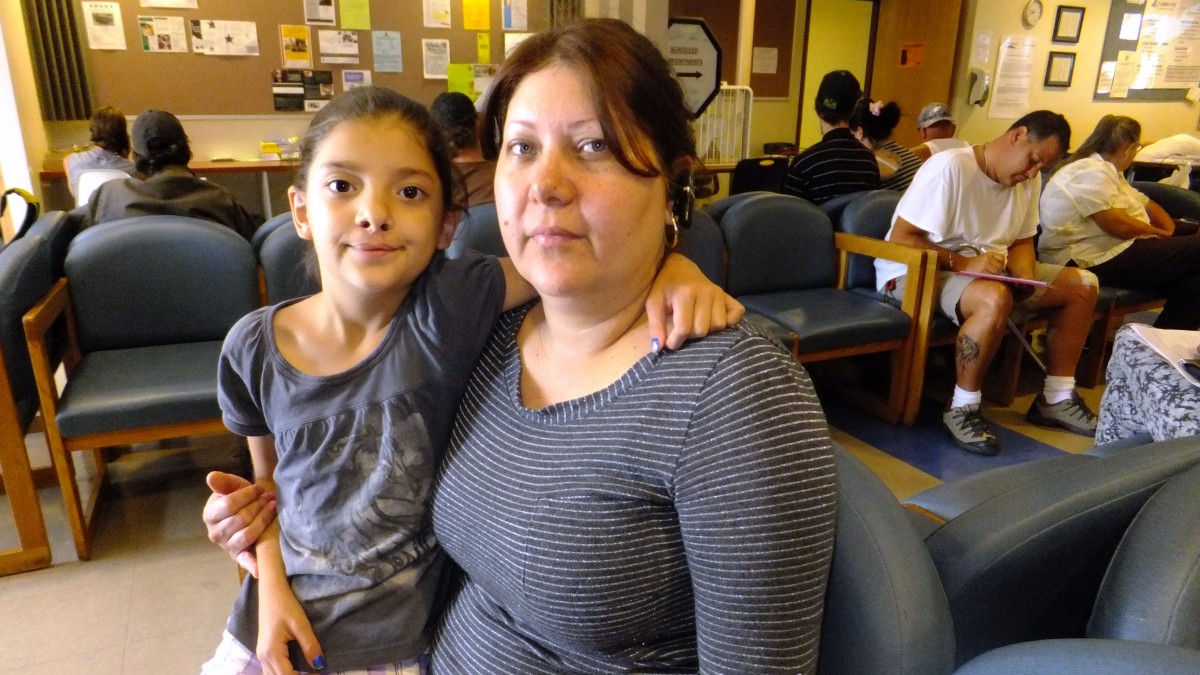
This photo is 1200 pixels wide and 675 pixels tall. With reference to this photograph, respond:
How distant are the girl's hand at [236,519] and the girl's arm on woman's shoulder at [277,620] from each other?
0.02 meters

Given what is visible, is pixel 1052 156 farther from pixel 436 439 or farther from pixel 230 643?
pixel 230 643

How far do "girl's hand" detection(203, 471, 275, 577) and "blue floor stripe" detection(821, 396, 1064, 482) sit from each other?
7.53 feet

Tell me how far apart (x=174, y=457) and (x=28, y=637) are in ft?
3.09

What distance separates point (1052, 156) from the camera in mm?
2838

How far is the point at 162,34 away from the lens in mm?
4652

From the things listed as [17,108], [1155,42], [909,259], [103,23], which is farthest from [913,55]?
[17,108]

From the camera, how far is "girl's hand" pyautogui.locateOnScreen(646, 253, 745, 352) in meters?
0.77

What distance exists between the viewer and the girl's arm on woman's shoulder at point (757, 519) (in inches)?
26.0

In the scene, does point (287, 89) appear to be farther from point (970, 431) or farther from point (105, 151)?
point (970, 431)

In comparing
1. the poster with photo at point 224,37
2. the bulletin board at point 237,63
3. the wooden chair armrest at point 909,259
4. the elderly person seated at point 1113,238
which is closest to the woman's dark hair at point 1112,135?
the elderly person seated at point 1113,238

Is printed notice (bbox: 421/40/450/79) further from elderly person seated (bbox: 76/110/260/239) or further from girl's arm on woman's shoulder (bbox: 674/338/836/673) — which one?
girl's arm on woman's shoulder (bbox: 674/338/836/673)

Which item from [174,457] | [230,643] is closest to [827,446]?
[230,643]

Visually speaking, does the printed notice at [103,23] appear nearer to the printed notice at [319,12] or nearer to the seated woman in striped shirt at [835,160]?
the printed notice at [319,12]

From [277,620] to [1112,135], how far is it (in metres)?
4.15
